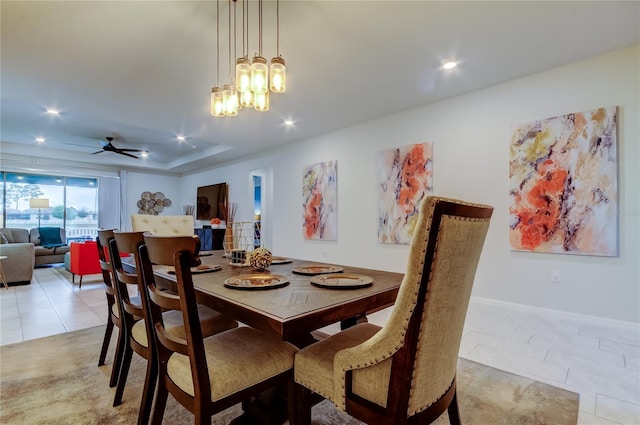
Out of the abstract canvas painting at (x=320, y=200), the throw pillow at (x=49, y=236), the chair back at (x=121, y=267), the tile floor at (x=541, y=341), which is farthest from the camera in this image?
the throw pillow at (x=49, y=236)

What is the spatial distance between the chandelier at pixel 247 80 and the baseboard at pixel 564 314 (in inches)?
125

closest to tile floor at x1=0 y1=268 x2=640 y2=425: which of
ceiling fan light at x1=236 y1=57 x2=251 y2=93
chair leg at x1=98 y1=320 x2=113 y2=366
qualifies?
chair leg at x1=98 y1=320 x2=113 y2=366

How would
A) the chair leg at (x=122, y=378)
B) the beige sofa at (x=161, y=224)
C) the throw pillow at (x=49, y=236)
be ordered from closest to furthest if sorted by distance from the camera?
the chair leg at (x=122, y=378) < the beige sofa at (x=161, y=224) < the throw pillow at (x=49, y=236)

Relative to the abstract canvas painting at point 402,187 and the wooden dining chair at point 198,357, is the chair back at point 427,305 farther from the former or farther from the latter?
the abstract canvas painting at point 402,187

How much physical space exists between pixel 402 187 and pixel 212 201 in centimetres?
549

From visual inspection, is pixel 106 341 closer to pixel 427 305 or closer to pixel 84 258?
pixel 427 305

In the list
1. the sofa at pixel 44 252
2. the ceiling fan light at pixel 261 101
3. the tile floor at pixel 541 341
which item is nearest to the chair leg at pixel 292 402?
the tile floor at pixel 541 341

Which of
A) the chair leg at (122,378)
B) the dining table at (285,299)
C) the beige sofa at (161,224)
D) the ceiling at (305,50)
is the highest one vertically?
the ceiling at (305,50)

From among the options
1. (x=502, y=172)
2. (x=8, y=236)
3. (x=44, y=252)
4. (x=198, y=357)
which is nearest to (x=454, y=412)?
(x=198, y=357)

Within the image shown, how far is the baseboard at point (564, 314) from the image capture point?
2.74 metres

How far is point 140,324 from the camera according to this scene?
163cm

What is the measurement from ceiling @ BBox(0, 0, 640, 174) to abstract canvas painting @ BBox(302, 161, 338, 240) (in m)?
1.03

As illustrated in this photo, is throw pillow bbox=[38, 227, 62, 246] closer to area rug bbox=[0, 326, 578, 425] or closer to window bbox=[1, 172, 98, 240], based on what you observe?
window bbox=[1, 172, 98, 240]

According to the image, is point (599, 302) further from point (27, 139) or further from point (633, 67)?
point (27, 139)
